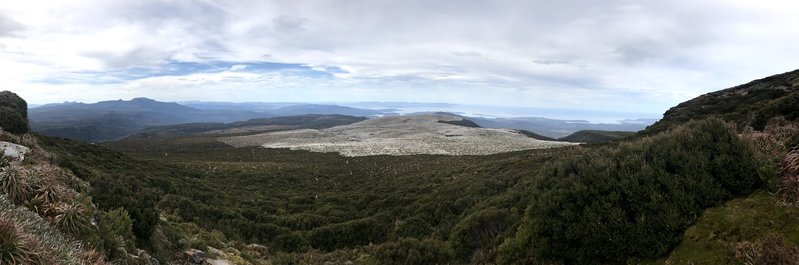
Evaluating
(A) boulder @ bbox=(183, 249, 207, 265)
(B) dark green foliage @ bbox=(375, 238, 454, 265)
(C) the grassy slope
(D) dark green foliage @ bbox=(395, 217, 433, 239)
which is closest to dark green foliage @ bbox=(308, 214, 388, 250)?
(D) dark green foliage @ bbox=(395, 217, 433, 239)

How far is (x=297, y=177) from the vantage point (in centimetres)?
3966

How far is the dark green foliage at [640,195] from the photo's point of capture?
268 inches

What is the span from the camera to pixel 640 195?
7.21 metres

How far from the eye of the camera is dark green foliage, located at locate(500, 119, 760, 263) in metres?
6.80

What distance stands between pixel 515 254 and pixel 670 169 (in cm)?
352

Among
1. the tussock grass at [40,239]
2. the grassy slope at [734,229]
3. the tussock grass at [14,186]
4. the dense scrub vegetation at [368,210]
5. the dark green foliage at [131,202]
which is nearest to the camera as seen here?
the tussock grass at [40,239]

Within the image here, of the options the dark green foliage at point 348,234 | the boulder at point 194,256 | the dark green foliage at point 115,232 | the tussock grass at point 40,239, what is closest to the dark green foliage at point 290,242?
the dark green foliage at point 348,234

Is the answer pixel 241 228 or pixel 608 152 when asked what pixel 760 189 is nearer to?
pixel 608 152

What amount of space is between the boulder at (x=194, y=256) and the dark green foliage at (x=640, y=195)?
28.4 ft

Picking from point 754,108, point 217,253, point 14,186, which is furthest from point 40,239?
point 754,108

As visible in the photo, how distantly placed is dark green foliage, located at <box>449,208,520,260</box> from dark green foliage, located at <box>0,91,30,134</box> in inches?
980

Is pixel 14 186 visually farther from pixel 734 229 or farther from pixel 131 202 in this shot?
pixel 734 229

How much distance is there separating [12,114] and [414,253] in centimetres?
2520

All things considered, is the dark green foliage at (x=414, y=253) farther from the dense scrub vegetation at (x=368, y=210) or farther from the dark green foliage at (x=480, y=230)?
the dark green foliage at (x=480, y=230)
